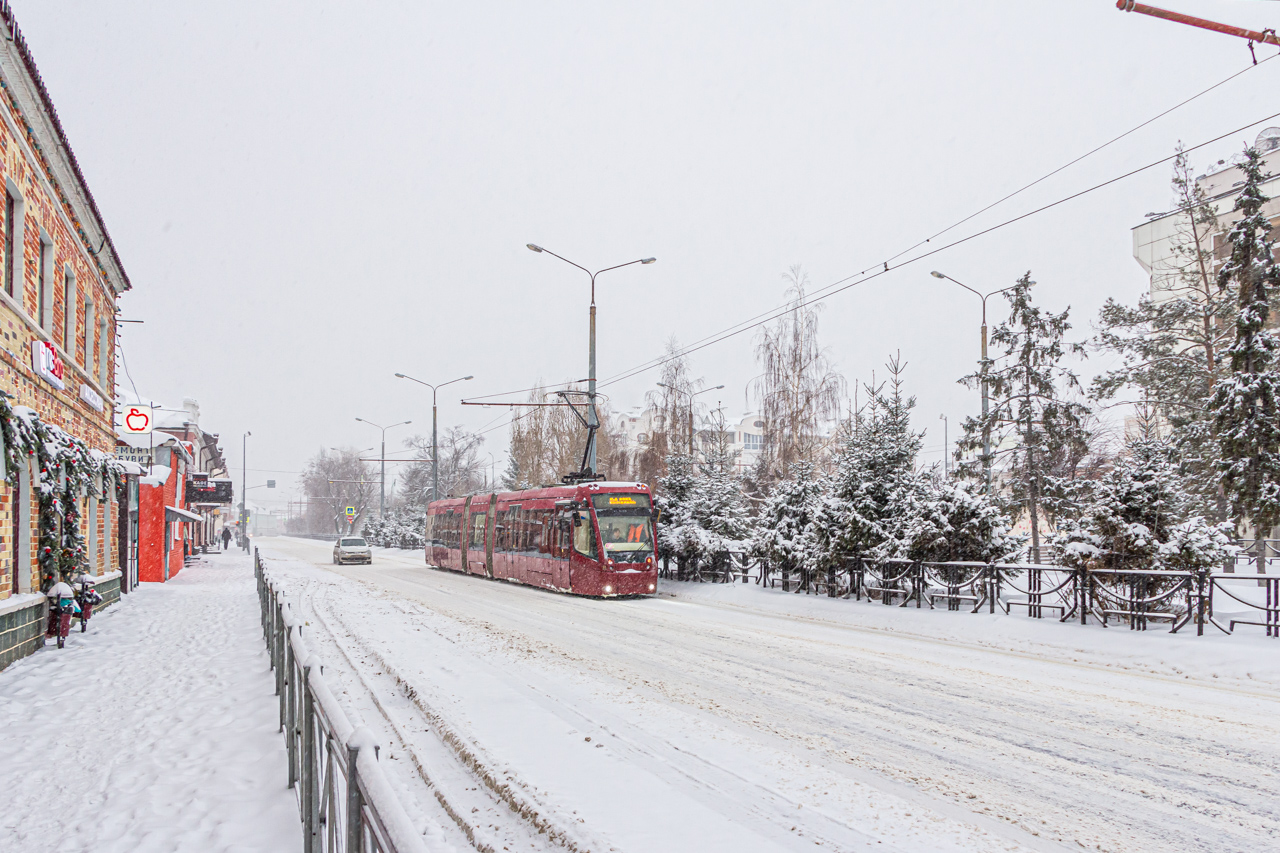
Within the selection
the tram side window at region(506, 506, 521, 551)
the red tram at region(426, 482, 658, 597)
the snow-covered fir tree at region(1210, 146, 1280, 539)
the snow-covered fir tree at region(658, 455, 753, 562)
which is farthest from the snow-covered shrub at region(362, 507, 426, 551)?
the snow-covered fir tree at region(1210, 146, 1280, 539)

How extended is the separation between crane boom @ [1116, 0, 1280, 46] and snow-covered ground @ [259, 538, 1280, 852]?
658 centimetres

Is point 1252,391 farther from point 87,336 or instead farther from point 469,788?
point 87,336

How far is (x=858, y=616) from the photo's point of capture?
57.5 feet

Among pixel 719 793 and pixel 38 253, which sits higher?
pixel 38 253

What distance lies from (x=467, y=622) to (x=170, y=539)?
2346cm

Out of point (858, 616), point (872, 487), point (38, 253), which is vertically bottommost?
point (858, 616)

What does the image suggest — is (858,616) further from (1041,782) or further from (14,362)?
(14,362)

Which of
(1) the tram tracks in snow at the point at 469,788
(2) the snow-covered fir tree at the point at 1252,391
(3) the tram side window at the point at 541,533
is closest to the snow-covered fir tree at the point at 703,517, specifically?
(3) the tram side window at the point at 541,533

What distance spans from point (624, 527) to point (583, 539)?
1.09m

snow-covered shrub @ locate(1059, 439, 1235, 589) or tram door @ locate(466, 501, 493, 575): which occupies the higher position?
snow-covered shrub @ locate(1059, 439, 1235, 589)

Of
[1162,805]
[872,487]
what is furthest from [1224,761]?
[872,487]

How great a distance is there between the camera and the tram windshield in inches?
850

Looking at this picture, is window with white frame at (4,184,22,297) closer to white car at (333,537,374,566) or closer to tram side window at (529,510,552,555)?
tram side window at (529,510,552,555)

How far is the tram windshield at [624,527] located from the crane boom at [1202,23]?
625 inches
